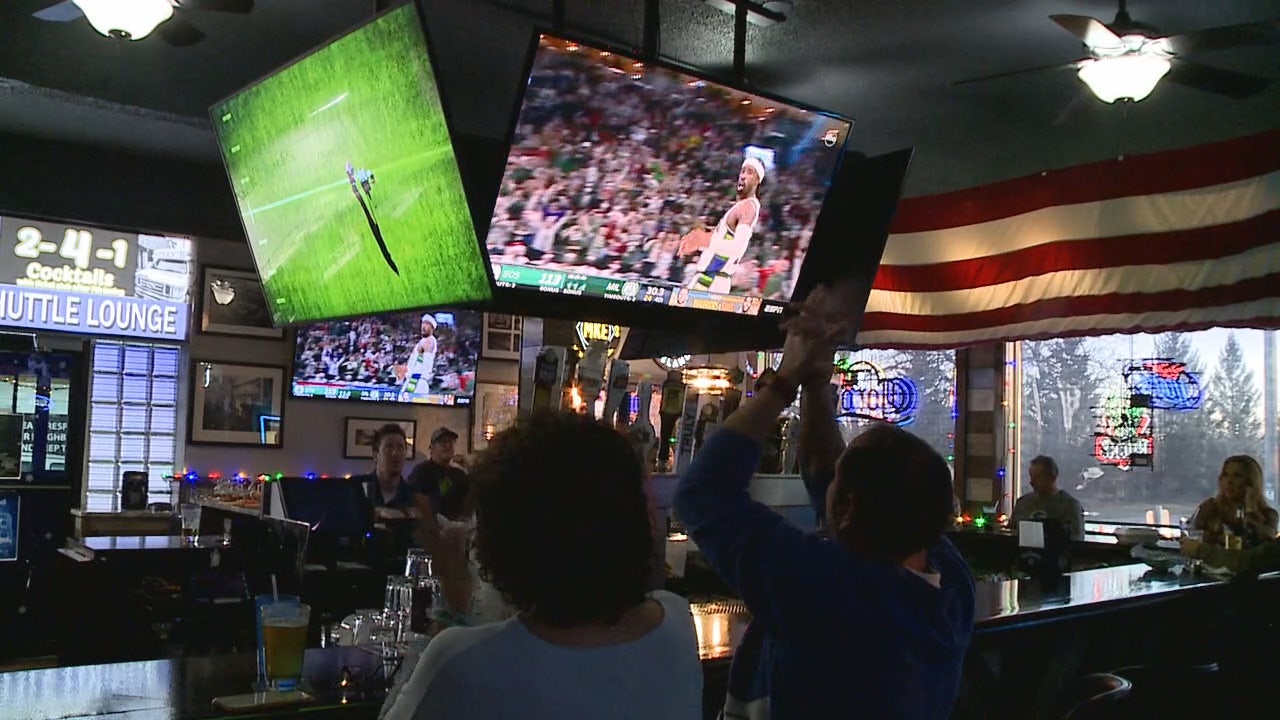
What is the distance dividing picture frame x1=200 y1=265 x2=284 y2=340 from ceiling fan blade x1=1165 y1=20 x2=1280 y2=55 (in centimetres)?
704

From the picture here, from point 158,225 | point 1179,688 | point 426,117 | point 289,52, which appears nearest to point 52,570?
point 158,225

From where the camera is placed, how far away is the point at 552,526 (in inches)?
54.9

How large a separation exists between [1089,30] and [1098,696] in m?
2.93

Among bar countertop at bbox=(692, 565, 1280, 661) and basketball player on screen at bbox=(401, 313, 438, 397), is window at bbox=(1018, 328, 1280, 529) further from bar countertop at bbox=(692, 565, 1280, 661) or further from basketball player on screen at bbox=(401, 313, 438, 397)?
basketball player on screen at bbox=(401, 313, 438, 397)

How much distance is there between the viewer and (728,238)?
11.6 ft

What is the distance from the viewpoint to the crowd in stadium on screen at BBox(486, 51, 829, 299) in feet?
10.1

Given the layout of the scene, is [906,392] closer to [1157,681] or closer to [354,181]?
[1157,681]

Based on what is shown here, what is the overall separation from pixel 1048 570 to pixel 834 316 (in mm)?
2576

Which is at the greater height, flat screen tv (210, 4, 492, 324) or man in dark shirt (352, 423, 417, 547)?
flat screen tv (210, 4, 492, 324)

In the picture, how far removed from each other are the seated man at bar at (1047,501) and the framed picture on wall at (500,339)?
4.68 meters

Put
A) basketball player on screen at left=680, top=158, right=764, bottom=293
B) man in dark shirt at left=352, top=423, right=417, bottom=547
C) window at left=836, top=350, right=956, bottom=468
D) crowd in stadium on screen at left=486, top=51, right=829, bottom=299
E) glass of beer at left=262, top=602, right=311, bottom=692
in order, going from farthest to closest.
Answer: window at left=836, top=350, right=956, bottom=468
man in dark shirt at left=352, top=423, right=417, bottom=547
basketball player on screen at left=680, top=158, right=764, bottom=293
crowd in stadium on screen at left=486, top=51, right=829, bottom=299
glass of beer at left=262, top=602, right=311, bottom=692

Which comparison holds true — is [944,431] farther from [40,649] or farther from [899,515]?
[899,515]

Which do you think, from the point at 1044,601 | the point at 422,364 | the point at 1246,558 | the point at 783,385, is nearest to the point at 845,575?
the point at 783,385

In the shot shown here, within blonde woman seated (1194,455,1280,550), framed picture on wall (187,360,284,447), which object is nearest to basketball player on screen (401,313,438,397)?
framed picture on wall (187,360,284,447)
